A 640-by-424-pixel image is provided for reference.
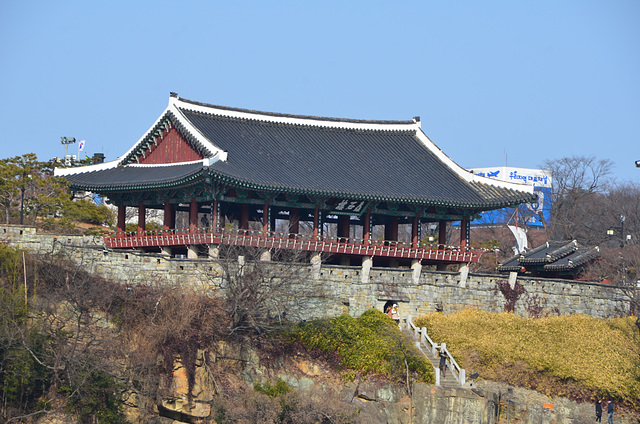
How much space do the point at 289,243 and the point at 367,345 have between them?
7.38 metres

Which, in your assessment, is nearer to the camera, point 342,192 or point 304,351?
point 304,351

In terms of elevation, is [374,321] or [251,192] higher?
[251,192]

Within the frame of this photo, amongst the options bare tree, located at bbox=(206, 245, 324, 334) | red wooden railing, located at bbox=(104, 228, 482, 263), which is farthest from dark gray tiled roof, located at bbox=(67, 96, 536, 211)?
bare tree, located at bbox=(206, 245, 324, 334)

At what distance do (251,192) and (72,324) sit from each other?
11.4 m

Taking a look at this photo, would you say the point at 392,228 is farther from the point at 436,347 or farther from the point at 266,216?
the point at 436,347

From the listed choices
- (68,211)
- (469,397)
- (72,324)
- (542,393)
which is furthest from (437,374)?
(68,211)

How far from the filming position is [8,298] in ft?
124

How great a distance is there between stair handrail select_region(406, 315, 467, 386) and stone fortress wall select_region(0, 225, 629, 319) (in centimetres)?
227

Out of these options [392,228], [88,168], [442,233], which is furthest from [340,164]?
[88,168]

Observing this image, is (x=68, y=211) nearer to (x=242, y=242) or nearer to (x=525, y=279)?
(x=242, y=242)

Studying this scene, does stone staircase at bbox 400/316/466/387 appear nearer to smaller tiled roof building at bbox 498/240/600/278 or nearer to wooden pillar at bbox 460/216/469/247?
wooden pillar at bbox 460/216/469/247

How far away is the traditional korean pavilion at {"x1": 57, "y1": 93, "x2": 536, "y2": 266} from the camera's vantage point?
45719mm

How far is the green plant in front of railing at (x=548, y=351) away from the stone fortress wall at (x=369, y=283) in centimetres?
185

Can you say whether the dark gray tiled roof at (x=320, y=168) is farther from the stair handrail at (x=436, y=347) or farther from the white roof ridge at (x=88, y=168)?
the stair handrail at (x=436, y=347)
